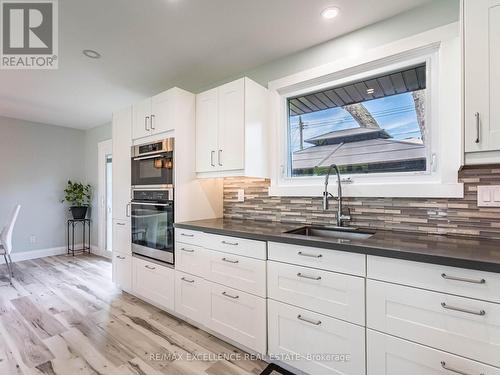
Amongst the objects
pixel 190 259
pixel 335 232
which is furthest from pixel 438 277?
pixel 190 259

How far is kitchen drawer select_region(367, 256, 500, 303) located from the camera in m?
1.05

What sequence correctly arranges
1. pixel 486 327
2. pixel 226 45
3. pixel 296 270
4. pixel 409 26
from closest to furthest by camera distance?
pixel 486 327 → pixel 296 270 → pixel 409 26 → pixel 226 45

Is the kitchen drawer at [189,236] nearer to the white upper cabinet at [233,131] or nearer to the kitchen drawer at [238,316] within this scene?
the kitchen drawer at [238,316]

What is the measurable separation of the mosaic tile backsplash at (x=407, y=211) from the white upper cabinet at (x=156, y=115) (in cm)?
102

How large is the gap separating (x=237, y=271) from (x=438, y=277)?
1.19 meters

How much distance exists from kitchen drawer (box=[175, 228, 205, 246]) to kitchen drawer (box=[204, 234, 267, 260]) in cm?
7

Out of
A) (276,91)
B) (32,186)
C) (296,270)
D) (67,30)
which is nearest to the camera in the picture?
(296,270)

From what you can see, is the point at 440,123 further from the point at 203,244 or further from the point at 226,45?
the point at 203,244

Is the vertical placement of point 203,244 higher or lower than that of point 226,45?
lower

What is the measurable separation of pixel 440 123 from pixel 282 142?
47.2 inches

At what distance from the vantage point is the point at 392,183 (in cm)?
185

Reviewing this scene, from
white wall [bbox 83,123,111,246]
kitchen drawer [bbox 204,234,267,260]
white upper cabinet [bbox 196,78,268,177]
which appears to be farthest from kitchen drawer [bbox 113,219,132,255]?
white wall [bbox 83,123,111,246]

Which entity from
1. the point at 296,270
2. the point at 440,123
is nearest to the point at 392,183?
the point at 440,123

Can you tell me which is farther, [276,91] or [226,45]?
[276,91]
